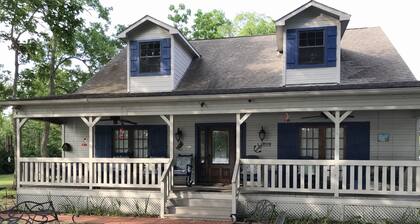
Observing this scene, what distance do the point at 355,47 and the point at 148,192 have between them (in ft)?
29.6

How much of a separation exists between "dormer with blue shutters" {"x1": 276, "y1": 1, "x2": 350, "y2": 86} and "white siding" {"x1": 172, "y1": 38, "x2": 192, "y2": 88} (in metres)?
3.56

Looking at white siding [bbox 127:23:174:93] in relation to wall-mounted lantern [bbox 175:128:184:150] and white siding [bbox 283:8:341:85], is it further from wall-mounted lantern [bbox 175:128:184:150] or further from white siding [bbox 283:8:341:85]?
white siding [bbox 283:8:341:85]

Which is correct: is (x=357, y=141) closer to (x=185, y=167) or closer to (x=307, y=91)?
(x=307, y=91)

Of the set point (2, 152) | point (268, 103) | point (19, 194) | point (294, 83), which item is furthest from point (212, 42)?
point (2, 152)

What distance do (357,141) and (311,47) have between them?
317 cm

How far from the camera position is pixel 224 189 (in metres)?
10.3

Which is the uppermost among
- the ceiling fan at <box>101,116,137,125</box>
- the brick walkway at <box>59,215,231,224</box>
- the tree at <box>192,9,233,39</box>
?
the tree at <box>192,9,233,39</box>

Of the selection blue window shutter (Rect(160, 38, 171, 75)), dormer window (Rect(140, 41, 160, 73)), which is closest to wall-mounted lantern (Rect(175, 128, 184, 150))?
blue window shutter (Rect(160, 38, 171, 75))

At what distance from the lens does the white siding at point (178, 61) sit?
12059 mm

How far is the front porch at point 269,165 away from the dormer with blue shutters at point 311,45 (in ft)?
4.05

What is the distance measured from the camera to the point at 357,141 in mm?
10516

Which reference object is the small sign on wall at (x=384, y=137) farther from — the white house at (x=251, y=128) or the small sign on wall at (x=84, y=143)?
the small sign on wall at (x=84, y=143)

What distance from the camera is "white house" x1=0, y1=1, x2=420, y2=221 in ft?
28.8

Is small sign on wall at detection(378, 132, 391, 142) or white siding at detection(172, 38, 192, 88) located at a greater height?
white siding at detection(172, 38, 192, 88)
